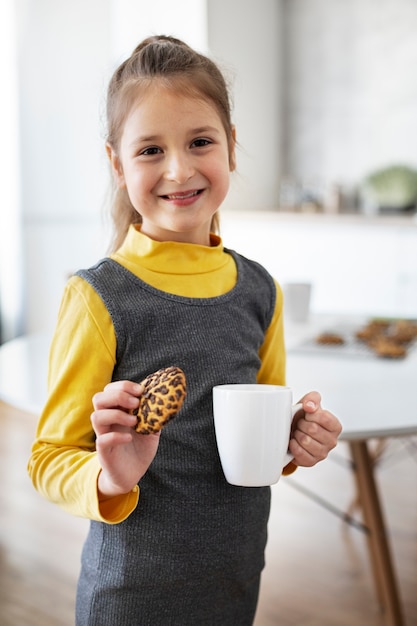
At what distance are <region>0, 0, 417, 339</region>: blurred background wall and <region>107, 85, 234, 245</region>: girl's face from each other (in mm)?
3599

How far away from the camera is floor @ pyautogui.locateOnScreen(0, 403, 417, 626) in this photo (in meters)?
2.26

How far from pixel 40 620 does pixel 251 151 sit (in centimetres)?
354

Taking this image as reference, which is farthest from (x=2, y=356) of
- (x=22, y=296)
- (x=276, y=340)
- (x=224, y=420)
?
(x=22, y=296)

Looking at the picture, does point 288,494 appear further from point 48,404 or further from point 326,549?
point 48,404

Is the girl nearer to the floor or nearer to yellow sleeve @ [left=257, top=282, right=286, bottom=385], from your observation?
yellow sleeve @ [left=257, top=282, right=286, bottom=385]

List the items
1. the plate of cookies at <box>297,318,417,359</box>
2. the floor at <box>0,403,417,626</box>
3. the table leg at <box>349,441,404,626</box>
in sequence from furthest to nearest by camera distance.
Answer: the floor at <box>0,403,417,626</box> → the table leg at <box>349,441,404,626</box> → the plate of cookies at <box>297,318,417,359</box>

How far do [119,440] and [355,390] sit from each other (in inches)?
33.3

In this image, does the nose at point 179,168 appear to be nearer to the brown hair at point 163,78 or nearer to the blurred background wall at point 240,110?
the brown hair at point 163,78

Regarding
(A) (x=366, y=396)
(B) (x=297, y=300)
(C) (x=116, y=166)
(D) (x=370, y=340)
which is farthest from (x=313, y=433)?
(B) (x=297, y=300)

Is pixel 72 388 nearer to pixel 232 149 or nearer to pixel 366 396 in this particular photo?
pixel 232 149

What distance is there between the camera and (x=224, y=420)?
2.83 ft

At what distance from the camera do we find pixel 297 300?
2281mm

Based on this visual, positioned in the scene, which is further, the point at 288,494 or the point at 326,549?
the point at 288,494

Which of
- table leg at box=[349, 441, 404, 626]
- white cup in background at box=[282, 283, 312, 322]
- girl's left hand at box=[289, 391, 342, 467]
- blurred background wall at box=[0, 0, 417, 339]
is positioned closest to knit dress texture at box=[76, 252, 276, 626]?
girl's left hand at box=[289, 391, 342, 467]
